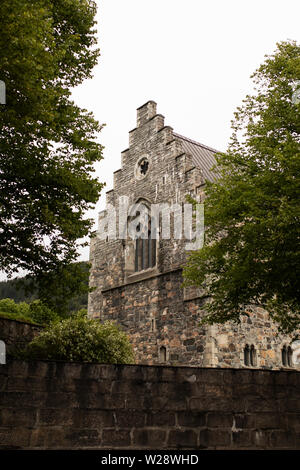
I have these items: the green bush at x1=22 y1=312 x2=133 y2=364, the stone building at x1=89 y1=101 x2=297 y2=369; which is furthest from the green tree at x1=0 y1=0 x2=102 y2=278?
the stone building at x1=89 y1=101 x2=297 y2=369

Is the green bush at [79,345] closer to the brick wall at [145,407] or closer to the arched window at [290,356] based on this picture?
the brick wall at [145,407]

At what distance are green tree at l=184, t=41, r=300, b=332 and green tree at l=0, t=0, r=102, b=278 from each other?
173 inches

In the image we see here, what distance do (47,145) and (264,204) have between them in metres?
6.41

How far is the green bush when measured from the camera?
11.1 meters

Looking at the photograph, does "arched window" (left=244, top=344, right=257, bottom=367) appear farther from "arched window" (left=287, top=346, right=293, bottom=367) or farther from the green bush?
the green bush

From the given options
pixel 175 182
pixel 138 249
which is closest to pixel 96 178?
pixel 175 182

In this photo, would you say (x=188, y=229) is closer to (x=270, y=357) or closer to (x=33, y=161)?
(x=270, y=357)

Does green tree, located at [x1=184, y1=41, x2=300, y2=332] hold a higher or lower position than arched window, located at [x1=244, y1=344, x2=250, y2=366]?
higher

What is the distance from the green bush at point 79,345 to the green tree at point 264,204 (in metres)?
3.78

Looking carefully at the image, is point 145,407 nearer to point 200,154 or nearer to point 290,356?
point 290,356

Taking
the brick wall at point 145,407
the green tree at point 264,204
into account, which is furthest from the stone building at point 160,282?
the brick wall at point 145,407

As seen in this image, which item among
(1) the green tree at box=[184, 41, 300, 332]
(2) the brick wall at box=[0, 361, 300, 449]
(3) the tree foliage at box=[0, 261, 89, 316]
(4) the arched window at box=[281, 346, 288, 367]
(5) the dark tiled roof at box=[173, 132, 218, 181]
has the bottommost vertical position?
(2) the brick wall at box=[0, 361, 300, 449]

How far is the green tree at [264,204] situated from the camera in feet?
40.2

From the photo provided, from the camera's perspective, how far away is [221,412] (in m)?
7.55
